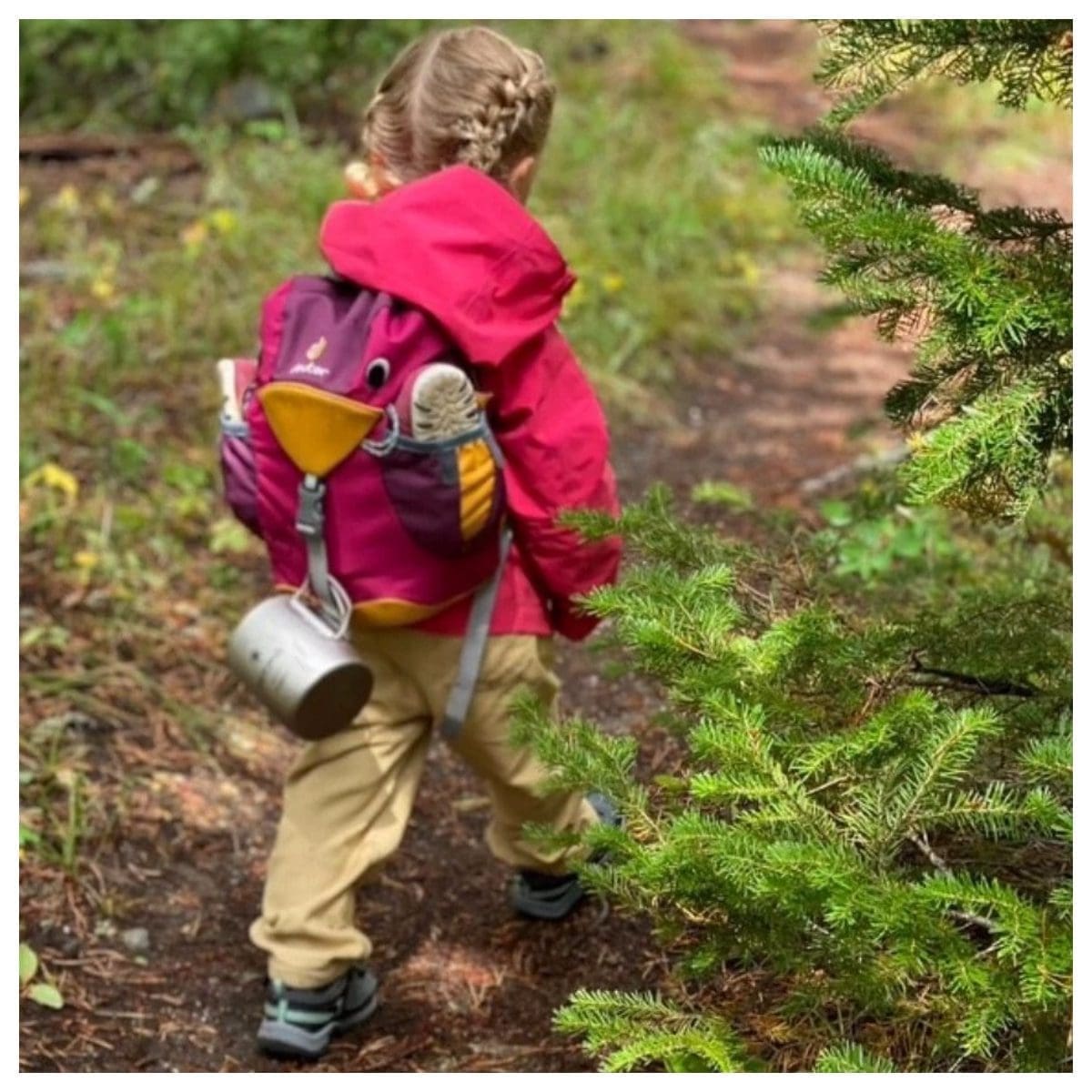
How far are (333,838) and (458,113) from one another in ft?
4.76

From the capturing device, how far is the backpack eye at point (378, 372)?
2795 mm

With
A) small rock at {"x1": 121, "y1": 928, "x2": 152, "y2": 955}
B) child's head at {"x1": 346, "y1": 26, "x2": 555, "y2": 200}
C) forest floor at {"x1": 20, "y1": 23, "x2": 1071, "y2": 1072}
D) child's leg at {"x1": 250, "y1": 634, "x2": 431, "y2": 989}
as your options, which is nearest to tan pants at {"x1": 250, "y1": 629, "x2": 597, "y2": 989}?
child's leg at {"x1": 250, "y1": 634, "x2": 431, "y2": 989}

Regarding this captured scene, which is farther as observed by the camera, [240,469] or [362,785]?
[362,785]

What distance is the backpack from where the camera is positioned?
9.19 feet

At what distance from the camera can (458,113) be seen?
3006mm

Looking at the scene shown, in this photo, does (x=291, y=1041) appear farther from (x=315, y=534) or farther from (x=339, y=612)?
(x=315, y=534)

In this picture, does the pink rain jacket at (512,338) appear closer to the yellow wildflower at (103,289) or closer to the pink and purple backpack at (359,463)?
the pink and purple backpack at (359,463)

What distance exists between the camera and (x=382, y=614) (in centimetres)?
296

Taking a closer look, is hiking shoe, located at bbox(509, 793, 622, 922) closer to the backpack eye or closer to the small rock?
the small rock

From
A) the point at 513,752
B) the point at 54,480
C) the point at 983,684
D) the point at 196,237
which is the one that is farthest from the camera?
the point at 196,237

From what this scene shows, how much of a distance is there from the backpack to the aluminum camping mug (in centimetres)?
7

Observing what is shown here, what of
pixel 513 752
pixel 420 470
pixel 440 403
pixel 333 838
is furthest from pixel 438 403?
pixel 333 838
